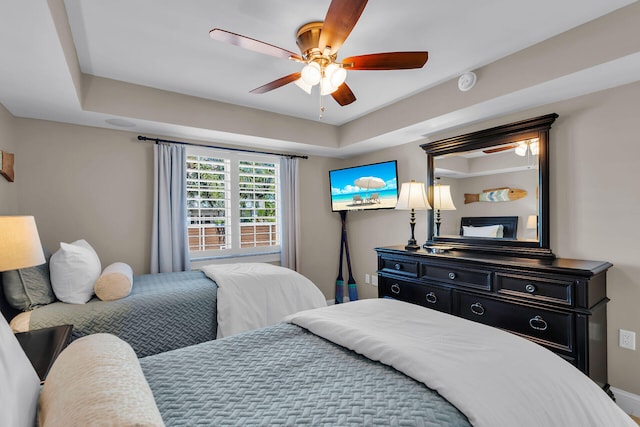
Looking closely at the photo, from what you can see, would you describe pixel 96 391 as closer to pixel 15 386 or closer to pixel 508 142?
pixel 15 386

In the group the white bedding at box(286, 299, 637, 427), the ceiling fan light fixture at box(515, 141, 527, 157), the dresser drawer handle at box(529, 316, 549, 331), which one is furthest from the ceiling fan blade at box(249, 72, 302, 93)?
the dresser drawer handle at box(529, 316, 549, 331)

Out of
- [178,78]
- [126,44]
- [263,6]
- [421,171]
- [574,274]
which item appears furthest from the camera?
[421,171]

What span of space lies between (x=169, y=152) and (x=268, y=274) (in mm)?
1720

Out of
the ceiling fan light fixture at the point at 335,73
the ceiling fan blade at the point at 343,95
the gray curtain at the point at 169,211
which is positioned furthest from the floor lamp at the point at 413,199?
the gray curtain at the point at 169,211

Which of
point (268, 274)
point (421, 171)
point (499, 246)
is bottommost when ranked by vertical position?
point (268, 274)

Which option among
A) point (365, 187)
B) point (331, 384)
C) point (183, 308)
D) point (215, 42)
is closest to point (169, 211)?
point (183, 308)

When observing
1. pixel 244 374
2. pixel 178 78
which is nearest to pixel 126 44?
pixel 178 78

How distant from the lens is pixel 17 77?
2.00 m

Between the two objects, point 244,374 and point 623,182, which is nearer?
point 244,374

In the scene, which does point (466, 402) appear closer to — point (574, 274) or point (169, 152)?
point (574, 274)

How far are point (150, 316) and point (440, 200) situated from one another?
2.83 m

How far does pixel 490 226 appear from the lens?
285 cm

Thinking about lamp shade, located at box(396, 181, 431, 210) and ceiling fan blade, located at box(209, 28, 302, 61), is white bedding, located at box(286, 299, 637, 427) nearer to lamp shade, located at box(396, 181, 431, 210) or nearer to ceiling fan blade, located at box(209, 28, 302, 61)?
ceiling fan blade, located at box(209, 28, 302, 61)

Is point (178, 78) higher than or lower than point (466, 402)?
higher
